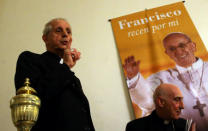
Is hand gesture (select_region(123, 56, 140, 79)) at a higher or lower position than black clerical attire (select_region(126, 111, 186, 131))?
higher

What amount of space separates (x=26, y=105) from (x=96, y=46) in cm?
152

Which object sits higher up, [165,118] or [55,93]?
[55,93]

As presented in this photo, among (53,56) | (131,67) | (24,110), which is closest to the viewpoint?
(24,110)

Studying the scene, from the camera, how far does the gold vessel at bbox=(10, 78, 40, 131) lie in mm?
681

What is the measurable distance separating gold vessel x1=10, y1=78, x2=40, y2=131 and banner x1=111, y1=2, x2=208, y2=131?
3.79 ft

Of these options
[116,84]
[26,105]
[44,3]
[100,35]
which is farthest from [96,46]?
[26,105]

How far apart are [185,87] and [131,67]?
1.52ft

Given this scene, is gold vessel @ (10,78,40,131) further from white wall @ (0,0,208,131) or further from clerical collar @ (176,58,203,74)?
clerical collar @ (176,58,203,74)

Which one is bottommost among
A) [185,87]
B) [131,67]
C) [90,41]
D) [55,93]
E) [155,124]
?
[155,124]

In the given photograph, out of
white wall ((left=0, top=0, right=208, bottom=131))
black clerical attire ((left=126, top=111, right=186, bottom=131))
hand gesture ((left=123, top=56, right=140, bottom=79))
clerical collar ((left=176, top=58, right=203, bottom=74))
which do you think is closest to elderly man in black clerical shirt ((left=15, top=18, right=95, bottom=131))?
black clerical attire ((left=126, top=111, right=186, bottom=131))

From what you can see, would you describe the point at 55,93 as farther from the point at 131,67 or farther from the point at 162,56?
the point at 162,56

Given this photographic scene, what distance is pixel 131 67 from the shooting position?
78.5 inches

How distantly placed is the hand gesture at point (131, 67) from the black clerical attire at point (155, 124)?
45cm

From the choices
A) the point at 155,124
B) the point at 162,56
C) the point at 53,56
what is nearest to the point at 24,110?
the point at 53,56
